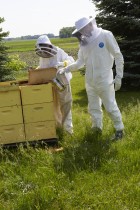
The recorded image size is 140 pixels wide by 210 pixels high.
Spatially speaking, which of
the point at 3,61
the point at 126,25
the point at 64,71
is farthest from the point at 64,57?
the point at 3,61

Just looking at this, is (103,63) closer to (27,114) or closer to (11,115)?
(27,114)

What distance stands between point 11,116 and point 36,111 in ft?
1.29

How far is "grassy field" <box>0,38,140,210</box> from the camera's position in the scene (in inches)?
158

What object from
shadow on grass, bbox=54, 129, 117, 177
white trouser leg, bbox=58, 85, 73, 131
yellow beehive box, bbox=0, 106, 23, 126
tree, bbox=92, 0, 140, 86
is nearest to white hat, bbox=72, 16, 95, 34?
white trouser leg, bbox=58, 85, 73, 131

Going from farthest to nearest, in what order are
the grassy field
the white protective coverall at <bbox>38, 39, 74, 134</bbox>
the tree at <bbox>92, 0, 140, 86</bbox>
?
the tree at <bbox>92, 0, 140, 86</bbox>
the white protective coverall at <bbox>38, 39, 74, 134</bbox>
the grassy field

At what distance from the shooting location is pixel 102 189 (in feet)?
Answer: 13.9

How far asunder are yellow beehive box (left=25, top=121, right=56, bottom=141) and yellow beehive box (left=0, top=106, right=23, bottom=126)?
18 cm

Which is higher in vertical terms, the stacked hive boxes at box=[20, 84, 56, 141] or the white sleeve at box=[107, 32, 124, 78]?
the white sleeve at box=[107, 32, 124, 78]

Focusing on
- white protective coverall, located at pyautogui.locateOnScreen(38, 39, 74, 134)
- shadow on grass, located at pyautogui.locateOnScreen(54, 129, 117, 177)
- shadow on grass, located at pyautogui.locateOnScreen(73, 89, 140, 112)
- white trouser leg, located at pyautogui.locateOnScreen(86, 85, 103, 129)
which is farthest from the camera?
shadow on grass, located at pyautogui.locateOnScreen(73, 89, 140, 112)

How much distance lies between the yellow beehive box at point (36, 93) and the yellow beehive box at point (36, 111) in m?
0.08

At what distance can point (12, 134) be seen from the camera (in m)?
5.65

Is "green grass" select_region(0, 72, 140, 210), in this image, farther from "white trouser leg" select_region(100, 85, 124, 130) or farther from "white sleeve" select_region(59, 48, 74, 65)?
"white sleeve" select_region(59, 48, 74, 65)

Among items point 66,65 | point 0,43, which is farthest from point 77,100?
point 66,65

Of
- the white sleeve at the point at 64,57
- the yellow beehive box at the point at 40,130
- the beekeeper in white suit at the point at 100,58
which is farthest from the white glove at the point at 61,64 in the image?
the yellow beehive box at the point at 40,130
